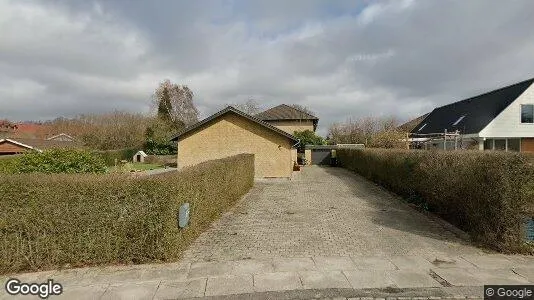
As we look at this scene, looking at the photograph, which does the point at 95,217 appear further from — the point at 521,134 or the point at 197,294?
the point at 521,134

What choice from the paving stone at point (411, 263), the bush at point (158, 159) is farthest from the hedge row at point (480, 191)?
the bush at point (158, 159)

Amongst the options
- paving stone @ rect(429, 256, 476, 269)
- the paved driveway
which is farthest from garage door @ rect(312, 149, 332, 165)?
paving stone @ rect(429, 256, 476, 269)

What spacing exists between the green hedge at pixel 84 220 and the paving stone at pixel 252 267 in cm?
122

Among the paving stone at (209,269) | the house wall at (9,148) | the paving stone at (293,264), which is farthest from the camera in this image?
the house wall at (9,148)

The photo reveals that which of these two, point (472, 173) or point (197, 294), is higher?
point (472, 173)

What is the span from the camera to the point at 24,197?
555 centimetres

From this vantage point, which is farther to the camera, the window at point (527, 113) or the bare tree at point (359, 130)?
the bare tree at point (359, 130)

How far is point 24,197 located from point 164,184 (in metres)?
2.35

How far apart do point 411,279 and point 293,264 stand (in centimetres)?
189

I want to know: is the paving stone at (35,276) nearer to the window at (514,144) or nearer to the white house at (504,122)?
the white house at (504,122)

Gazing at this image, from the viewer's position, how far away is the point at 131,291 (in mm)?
4770

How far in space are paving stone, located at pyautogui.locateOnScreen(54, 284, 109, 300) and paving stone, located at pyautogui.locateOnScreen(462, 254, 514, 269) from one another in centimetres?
616

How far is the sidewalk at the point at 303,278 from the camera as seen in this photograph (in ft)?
15.3

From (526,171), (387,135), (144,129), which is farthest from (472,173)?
(144,129)
